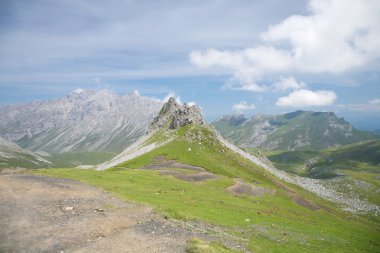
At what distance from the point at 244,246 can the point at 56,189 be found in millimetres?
33878

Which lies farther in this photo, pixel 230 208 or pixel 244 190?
pixel 244 190

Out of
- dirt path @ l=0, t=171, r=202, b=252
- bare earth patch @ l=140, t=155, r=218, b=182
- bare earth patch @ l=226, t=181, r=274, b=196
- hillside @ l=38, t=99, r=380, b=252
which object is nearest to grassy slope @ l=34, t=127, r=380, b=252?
hillside @ l=38, t=99, r=380, b=252

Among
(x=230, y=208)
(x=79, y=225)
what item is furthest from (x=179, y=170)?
(x=79, y=225)

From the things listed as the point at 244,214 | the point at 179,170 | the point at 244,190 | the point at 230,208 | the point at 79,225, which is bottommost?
the point at 244,190

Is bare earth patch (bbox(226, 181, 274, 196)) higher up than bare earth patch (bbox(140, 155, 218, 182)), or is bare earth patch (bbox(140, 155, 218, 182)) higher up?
bare earth patch (bbox(140, 155, 218, 182))

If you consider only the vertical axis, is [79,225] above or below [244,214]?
above

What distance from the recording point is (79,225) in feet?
127

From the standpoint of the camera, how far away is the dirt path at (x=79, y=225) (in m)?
32.9

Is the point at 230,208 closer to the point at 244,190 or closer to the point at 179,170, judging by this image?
the point at 244,190

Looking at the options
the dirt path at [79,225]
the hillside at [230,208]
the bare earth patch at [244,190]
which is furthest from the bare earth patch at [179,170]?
the dirt path at [79,225]

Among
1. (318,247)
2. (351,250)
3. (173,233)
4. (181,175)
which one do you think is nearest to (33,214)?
(173,233)

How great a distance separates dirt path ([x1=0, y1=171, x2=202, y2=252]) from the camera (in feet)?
108

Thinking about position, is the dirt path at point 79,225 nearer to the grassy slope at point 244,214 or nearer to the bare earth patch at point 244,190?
the grassy slope at point 244,214

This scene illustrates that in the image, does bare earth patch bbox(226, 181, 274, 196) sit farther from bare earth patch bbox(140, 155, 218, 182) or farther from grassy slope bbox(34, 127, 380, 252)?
bare earth patch bbox(140, 155, 218, 182)
